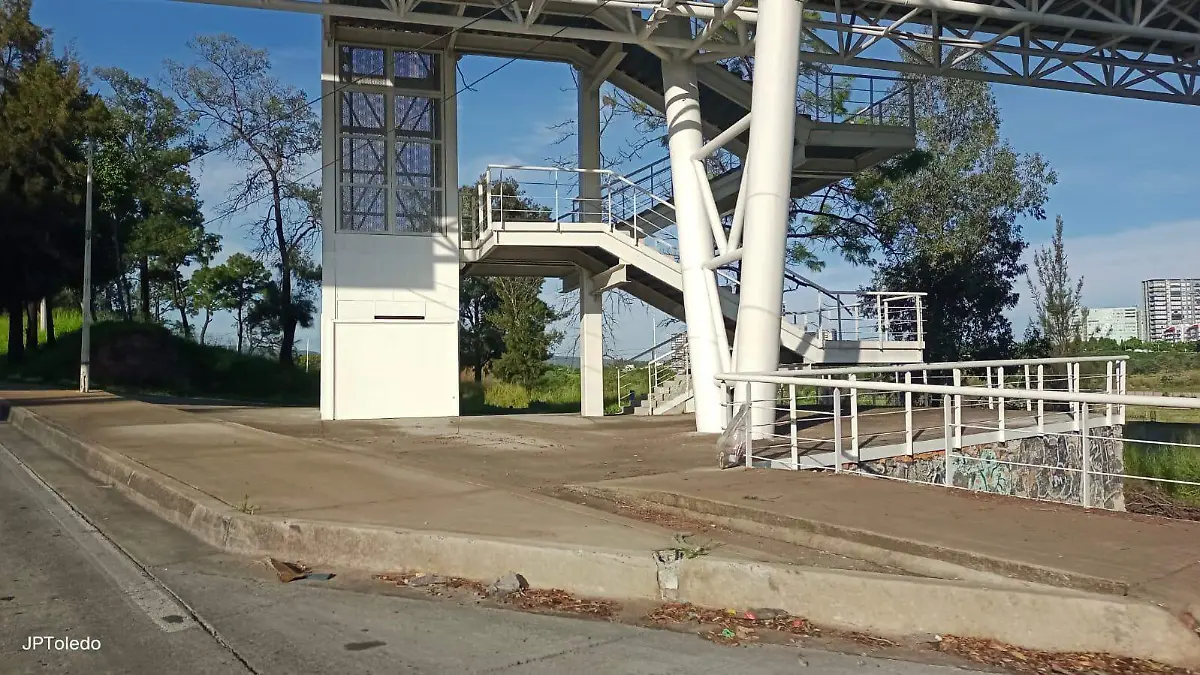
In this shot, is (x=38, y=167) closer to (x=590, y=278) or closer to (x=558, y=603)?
(x=590, y=278)

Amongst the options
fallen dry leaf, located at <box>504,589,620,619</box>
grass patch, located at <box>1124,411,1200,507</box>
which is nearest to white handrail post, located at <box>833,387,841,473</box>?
fallen dry leaf, located at <box>504,589,620,619</box>

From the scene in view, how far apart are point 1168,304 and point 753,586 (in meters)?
105

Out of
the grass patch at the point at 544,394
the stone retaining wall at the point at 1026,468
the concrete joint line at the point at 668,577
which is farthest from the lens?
the grass patch at the point at 544,394

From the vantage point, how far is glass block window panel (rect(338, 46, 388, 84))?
2089 centimetres

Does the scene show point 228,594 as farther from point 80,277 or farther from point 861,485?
point 80,277

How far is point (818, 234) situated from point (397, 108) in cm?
1839

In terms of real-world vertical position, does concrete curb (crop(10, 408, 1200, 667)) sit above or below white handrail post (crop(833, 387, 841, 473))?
below

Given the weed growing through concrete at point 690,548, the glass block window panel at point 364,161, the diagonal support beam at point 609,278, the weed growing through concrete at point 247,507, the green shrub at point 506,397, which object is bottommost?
the weed growing through concrete at point 690,548

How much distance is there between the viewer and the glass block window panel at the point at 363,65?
2089 cm

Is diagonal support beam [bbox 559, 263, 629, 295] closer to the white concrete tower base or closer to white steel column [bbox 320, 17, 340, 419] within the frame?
the white concrete tower base

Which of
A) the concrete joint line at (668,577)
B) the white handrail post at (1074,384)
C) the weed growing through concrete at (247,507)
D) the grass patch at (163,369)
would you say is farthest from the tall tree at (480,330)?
the concrete joint line at (668,577)

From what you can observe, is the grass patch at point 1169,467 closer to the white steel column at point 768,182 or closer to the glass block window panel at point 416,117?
the white steel column at point 768,182

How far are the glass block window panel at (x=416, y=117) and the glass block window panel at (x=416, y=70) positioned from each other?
1.09 ft

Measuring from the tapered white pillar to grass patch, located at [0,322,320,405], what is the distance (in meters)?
18.7
